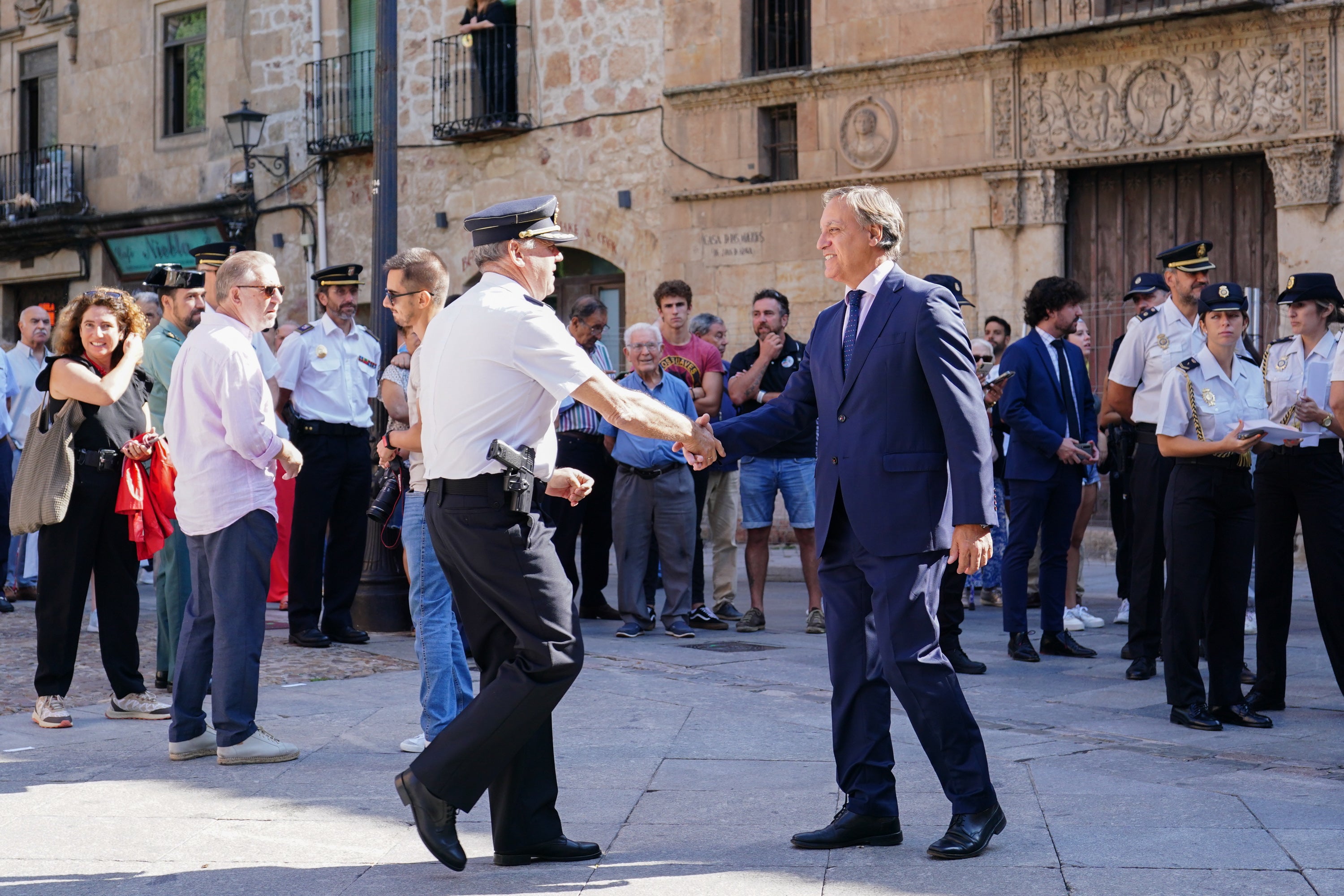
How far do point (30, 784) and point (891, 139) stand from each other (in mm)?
12270

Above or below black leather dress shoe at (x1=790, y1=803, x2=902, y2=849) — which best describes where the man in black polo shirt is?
above

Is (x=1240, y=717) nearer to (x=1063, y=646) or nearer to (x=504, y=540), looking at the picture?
(x=1063, y=646)

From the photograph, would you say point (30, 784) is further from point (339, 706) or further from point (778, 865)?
point (778, 865)

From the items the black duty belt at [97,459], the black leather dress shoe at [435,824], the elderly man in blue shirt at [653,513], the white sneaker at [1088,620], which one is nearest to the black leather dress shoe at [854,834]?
the black leather dress shoe at [435,824]

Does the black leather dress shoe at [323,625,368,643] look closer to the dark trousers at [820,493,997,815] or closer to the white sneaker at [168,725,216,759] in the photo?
the white sneaker at [168,725,216,759]

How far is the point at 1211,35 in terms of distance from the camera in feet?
46.9

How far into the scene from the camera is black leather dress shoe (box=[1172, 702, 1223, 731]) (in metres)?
6.85

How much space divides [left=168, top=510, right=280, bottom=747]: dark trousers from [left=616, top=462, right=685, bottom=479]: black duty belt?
12.7 ft

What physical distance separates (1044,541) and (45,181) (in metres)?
20.8

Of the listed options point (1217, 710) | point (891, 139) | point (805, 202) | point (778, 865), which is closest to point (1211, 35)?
point (891, 139)

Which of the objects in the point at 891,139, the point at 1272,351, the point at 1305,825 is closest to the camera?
the point at 1305,825

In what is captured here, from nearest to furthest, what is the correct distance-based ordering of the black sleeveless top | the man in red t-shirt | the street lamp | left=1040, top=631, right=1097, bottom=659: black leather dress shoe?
the black sleeveless top
left=1040, top=631, right=1097, bottom=659: black leather dress shoe
the man in red t-shirt
the street lamp

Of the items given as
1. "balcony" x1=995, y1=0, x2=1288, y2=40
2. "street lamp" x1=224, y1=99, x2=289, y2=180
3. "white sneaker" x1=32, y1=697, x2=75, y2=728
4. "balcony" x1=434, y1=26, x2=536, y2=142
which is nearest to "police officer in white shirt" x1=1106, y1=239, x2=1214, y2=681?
"white sneaker" x1=32, y1=697, x2=75, y2=728

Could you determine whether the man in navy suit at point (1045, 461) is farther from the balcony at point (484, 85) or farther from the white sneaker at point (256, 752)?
the balcony at point (484, 85)
